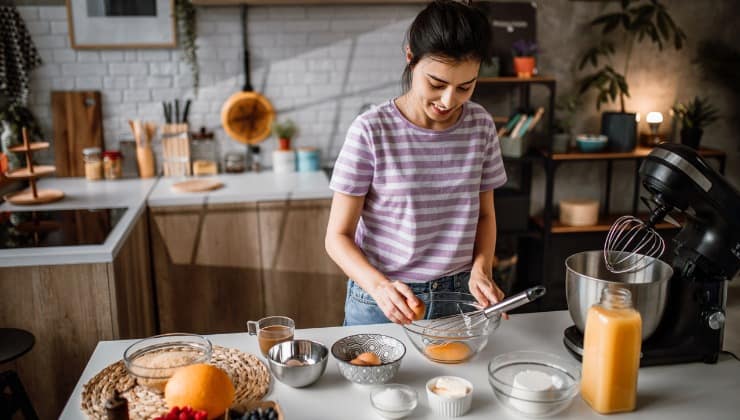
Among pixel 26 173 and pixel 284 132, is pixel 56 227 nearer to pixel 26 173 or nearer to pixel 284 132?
pixel 26 173

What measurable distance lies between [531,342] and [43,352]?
1856 millimetres

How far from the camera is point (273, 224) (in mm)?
3467

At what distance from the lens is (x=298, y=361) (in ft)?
4.85

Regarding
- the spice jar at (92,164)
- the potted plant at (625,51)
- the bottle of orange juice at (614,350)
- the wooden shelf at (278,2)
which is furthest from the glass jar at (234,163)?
the bottle of orange juice at (614,350)

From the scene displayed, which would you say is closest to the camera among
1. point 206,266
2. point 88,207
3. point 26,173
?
point 26,173

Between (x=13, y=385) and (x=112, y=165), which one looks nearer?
(x=13, y=385)

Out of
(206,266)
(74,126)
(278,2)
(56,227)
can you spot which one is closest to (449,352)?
(56,227)

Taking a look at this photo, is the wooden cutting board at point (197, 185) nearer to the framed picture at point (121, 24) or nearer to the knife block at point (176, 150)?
the knife block at point (176, 150)

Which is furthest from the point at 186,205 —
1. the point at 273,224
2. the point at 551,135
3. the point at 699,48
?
the point at 699,48

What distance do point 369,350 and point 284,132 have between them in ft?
8.56

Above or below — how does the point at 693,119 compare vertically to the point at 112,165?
above

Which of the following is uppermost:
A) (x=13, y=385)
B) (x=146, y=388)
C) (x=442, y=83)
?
(x=442, y=83)

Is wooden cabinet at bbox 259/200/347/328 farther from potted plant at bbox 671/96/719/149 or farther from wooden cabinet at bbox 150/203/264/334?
potted plant at bbox 671/96/719/149

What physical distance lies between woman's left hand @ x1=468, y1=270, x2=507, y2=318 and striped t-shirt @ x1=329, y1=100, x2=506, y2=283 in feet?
0.49
